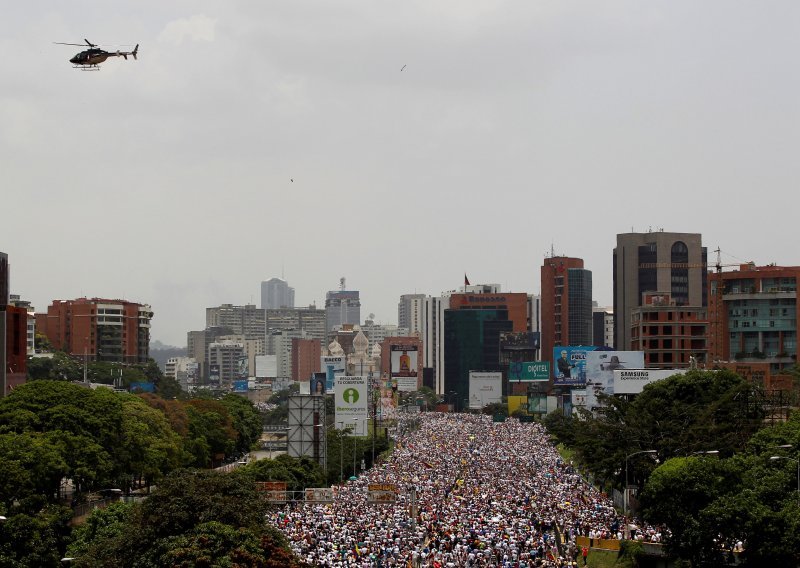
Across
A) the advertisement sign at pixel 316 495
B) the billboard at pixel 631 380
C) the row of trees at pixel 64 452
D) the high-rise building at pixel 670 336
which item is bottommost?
the advertisement sign at pixel 316 495

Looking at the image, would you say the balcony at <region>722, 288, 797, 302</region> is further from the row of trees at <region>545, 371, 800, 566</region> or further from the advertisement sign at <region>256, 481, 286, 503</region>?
the advertisement sign at <region>256, 481, 286, 503</region>

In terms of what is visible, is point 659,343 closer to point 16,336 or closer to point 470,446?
point 470,446

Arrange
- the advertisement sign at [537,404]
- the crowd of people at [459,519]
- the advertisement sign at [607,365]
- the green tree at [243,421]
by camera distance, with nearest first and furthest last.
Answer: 1. the crowd of people at [459,519]
2. the advertisement sign at [607,365]
3. the green tree at [243,421]
4. the advertisement sign at [537,404]

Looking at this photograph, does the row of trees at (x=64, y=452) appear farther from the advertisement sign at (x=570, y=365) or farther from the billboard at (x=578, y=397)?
the advertisement sign at (x=570, y=365)

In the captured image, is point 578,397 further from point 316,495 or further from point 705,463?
point 705,463

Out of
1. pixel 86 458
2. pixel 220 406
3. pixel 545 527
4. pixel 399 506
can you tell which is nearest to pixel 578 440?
pixel 399 506

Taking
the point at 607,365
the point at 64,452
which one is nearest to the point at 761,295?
the point at 607,365

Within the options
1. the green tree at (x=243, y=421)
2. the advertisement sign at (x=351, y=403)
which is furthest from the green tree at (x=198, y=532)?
the green tree at (x=243, y=421)
